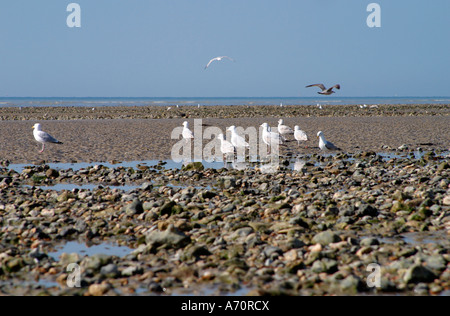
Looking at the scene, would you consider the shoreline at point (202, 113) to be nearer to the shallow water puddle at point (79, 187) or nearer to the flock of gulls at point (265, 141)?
the flock of gulls at point (265, 141)

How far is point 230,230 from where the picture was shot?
6.95 m

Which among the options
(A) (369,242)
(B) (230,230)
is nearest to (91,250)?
(B) (230,230)

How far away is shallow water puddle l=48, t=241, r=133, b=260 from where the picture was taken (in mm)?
6359

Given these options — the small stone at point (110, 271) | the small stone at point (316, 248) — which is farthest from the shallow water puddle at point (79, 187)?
the small stone at point (316, 248)

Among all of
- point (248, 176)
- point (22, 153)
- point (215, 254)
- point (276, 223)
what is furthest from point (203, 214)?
point (22, 153)

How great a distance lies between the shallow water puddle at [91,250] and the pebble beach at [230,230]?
0.03 meters

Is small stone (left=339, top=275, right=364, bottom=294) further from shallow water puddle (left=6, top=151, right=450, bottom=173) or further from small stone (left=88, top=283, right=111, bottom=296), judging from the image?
shallow water puddle (left=6, top=151, right=450, bottom=173)

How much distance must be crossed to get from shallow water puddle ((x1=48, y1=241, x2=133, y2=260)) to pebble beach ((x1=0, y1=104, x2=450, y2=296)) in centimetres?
3

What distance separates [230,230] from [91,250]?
1851 millimetres

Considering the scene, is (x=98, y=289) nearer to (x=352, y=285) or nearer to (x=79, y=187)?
(x=352, y=285)

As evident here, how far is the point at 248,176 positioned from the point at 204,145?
805cm

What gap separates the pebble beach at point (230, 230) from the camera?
518 centimetres

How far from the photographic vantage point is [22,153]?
16.8m

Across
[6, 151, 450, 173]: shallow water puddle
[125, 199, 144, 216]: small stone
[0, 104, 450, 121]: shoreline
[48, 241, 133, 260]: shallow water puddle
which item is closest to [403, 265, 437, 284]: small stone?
[48, 241, 133, 260]: shallow water puddle
